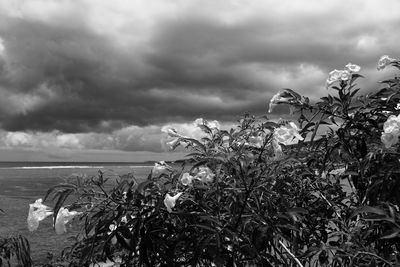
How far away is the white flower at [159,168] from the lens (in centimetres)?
221

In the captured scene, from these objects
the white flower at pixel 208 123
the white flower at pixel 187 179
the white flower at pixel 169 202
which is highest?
the white flower at pixel 208 123

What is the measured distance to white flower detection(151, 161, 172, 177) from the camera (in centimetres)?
221

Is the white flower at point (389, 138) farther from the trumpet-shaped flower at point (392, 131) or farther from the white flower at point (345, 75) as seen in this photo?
the white flower at point (345, 75)

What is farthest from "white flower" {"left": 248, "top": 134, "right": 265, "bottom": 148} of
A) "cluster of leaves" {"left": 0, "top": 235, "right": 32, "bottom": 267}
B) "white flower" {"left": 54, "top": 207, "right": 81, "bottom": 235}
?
"cluster of leaves" {"left": 0, "top": 235, "right": 32, "bottom": 267}

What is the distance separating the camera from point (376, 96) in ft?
6.91

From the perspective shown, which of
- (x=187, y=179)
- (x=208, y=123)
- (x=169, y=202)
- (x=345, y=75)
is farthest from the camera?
(x=208, y=123)

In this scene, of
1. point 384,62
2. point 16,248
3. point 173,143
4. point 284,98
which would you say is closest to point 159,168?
point 173,143

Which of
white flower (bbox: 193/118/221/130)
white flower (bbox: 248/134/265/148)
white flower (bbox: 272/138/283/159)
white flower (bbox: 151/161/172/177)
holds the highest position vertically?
white flower (bbox: 193/118/221/130)

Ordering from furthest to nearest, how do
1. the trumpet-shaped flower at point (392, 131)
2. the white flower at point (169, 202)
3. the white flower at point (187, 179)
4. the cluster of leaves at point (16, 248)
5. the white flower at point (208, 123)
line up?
the cluster of leaves at point (16, 248) → the white flower at point (208, 123) → the white flower at point (187, 179) → the white flower at point (169, 202) → the trumpet-shaped flower at point (392, 131)

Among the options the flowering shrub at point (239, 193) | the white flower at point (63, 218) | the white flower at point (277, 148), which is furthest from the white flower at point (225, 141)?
the white flower at point (63, 218)

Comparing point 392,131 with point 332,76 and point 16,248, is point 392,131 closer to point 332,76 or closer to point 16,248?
point 332,76

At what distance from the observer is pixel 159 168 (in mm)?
2225

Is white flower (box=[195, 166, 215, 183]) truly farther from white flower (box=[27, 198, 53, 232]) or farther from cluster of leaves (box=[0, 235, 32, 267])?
cluster of leaves (box=[0, 235, 32, 267])

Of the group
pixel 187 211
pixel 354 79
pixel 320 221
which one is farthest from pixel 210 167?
pixel 320 221
